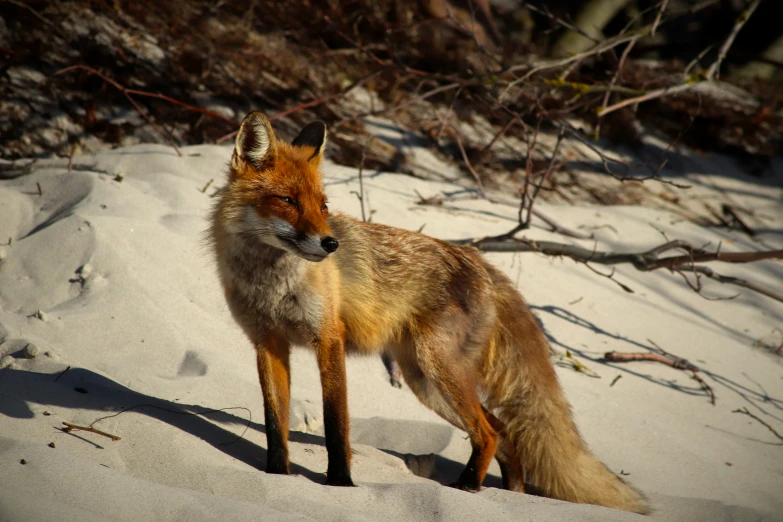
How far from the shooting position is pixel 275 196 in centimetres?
312

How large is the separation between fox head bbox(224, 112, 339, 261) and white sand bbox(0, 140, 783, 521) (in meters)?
0.88

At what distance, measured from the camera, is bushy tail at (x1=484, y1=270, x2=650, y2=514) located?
11.7ft

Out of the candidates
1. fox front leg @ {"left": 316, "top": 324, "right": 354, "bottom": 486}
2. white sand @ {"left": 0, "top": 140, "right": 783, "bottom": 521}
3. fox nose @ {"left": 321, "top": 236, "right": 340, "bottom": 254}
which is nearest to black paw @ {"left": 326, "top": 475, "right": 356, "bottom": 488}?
fox front leg @ {"left": 316, "top": 324, "right": 354, "bottom": 486}

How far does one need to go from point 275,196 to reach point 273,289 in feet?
1.63

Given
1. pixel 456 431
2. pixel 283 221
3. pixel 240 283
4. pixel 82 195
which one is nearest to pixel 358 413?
pixel 456 431

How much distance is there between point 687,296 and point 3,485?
20.5 ft

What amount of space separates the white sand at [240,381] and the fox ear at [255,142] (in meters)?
0.93

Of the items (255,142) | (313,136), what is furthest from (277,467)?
(313,136)

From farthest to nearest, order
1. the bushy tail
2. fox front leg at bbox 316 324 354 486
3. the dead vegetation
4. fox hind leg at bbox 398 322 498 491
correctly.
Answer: the dead vegetation → the bushy tail → fox hind leg at bbox 398 322 498 491 → fox front leg at bbox 316 324 354 486

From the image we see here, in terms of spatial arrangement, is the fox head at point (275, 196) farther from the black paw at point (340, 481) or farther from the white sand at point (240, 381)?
the black paw at point (340, 481)

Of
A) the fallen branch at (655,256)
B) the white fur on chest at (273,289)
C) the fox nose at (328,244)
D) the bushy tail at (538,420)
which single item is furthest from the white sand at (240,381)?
the fox nose at (328,244)

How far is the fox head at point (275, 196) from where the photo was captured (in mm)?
2969

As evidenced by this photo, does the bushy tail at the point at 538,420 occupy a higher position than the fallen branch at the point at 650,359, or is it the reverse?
the bushy tail at the point at 538,420

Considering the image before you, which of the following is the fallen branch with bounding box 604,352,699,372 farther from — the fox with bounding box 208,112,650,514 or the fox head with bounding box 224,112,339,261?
the fox head with bounding box 224,112,339,261
